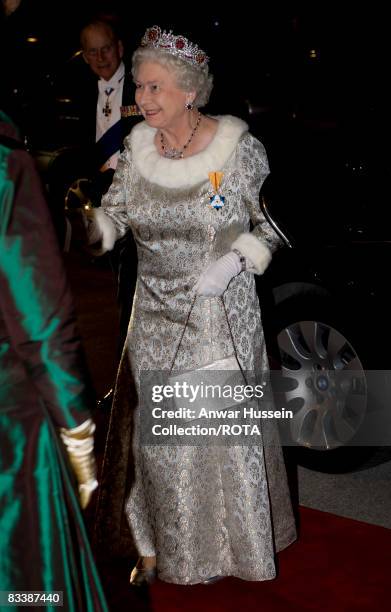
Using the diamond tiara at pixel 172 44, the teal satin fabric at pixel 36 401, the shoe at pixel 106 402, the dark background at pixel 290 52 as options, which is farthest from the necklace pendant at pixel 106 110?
the teal satin fabric at pixel 36 401

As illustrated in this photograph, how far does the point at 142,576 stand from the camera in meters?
3.03

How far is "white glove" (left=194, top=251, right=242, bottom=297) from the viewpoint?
279 centimetres

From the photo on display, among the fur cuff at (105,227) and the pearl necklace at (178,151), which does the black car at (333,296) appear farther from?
the fur cuff at (105,227)

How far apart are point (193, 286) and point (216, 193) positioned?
322 millimetres

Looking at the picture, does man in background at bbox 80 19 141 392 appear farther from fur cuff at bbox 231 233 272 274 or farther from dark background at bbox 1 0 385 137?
fur cuff at bbox 231 233 272 274

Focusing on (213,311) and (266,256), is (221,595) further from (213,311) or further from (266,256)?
(266,256)

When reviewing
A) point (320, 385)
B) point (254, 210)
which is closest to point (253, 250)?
point (254, 210)

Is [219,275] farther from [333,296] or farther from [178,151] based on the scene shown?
[333,296]

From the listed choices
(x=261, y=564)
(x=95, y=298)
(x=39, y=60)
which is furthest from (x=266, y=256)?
(x=39, y=60)

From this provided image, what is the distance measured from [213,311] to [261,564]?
885mm

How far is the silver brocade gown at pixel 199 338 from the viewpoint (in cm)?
286

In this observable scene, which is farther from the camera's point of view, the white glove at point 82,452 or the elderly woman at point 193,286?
the elderly woman at point 193,286

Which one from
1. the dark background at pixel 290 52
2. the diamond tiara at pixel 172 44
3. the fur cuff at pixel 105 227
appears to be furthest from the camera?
the dark background at pixel 290 52

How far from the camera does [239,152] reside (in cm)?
288
